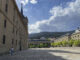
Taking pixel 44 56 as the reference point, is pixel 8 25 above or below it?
above

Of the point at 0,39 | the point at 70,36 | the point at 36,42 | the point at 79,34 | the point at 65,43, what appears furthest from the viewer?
the point at 36,42

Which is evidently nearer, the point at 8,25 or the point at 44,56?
the point at 44,56

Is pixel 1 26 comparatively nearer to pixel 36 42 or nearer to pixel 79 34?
pixel 79 34

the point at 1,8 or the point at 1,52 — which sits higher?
the point at 1,8

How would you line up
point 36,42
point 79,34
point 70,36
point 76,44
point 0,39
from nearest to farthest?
point 0,39 < point 76,44 < point 79,34 < point 70,36 < point 36,42

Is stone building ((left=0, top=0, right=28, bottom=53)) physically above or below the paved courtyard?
above

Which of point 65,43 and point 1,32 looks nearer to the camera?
point 1,32

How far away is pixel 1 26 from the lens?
19.0m

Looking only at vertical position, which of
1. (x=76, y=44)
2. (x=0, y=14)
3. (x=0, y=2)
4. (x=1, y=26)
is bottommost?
(x=76, y=44)

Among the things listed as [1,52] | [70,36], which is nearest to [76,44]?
[70,36]

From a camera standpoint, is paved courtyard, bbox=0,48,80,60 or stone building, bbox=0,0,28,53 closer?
paved courtyard, bbox=0,48,80,60

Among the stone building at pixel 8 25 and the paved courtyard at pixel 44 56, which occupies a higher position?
the stone building at pixel 8 25

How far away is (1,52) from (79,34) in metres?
69.1

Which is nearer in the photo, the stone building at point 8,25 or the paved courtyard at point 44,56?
the paved courtyard at point 44,56
